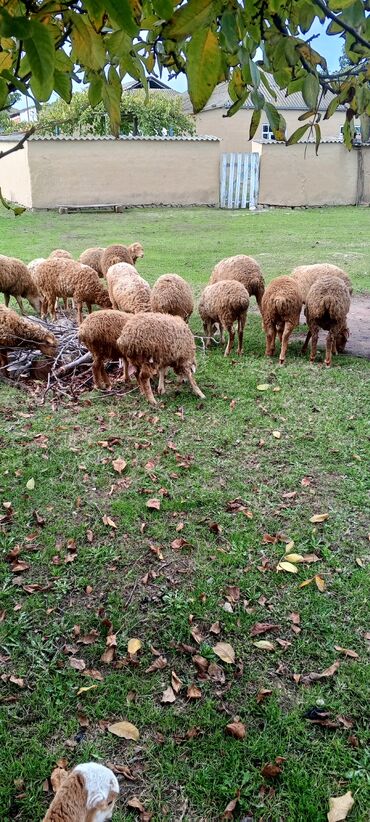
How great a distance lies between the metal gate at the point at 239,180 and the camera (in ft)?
85.7

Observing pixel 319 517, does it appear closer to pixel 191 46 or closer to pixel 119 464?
pixel 119 464

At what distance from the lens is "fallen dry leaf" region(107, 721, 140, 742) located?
3.02 meters

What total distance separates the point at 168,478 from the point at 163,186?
23.3 metres

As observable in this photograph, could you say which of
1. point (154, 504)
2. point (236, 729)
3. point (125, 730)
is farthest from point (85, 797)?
point (154, 504)

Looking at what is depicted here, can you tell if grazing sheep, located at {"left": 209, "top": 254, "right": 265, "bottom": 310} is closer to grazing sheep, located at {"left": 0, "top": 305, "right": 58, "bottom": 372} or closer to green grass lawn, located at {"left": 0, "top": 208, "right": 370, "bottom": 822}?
green grass lawn, located at {"left": 0, "top": 208, "right": 370, "bottom": 822}

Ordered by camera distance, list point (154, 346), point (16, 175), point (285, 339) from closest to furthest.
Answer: point (154, 346), point (285, 339), point (16, 175)

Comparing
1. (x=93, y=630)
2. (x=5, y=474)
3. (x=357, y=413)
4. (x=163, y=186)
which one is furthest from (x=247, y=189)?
(x=93, y=630)

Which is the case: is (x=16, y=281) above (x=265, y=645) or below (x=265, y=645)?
above

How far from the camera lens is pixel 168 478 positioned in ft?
17.4

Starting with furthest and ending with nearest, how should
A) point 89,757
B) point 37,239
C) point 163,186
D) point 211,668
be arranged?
point 163,186
point 37,239
point 211,668
point 89,757

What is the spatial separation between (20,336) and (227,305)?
110 inches

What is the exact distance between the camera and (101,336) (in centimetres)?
688

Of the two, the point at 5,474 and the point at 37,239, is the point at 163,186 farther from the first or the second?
the point at 5,474

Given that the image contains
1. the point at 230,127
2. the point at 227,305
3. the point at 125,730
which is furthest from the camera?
the point at 230,127
